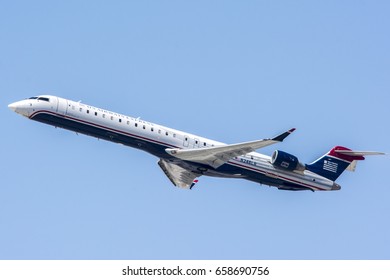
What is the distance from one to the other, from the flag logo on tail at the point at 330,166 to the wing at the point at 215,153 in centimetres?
555

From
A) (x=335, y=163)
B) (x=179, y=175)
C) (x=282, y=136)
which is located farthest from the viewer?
(x=179, y=175)

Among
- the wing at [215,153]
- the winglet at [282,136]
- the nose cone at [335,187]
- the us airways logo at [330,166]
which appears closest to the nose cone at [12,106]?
the wing at [215,153]

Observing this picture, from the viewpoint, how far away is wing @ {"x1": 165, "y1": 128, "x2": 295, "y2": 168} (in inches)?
1610

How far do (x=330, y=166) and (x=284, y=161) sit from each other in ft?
10.3

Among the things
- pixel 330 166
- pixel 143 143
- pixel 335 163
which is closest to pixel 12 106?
pixel 143 143

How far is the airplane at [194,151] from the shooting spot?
4081 centimetres

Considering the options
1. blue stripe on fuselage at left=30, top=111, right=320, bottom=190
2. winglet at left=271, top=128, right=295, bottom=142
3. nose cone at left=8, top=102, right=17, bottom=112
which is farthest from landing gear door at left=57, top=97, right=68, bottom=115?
winglet at left=271, top=128, right=295, bottom=142

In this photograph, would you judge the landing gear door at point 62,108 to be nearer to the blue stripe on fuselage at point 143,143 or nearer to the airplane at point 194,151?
the airplane at point 194,151

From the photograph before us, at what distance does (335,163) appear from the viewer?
45062 mm

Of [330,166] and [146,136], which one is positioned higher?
[146,136]

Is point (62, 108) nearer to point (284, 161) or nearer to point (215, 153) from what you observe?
point (215, 153)

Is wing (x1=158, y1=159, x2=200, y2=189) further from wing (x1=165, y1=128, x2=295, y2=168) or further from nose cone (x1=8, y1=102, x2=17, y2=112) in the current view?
nose cone (x1=8, y1=102, x2=17, y2=112)
